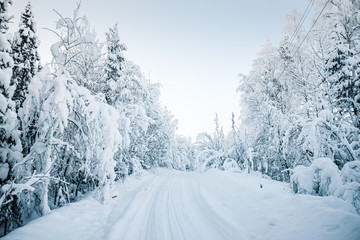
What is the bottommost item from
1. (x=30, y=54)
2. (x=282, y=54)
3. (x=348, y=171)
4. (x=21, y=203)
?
(x=21, y=203)

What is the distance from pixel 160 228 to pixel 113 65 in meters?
10.0

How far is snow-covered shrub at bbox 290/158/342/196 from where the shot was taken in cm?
446

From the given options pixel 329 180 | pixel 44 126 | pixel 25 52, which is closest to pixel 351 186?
pixel 329 180

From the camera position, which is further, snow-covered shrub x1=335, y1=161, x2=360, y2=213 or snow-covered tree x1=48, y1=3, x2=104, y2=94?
snow-covered tree x1=48, y1=3, x2=104, y2=94

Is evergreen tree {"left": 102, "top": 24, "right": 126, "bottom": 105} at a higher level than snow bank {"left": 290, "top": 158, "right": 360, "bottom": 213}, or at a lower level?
higher

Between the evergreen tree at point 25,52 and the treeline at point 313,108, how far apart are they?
31.2 feet

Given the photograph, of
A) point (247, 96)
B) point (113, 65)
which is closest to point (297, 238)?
point (113, 65)

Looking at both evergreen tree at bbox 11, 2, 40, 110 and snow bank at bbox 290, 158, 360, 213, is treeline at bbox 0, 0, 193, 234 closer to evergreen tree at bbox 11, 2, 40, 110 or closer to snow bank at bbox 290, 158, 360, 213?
evergreen tree at bbox 11, 2, 40, 110

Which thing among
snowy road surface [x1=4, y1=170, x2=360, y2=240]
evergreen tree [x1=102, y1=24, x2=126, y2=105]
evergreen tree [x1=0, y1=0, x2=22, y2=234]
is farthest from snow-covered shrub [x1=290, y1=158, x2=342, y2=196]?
evergreen tree [x1=102, y1=24, x2=126, y2=105]

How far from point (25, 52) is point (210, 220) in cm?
845

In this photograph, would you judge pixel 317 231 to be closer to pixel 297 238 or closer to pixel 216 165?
pixel 297 238

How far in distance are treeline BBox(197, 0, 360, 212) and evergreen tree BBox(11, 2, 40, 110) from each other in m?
9.51

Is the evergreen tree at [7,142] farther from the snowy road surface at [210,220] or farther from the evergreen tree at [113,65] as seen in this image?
the evergreen tree at [113,65]

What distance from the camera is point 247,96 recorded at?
56.0 feet
